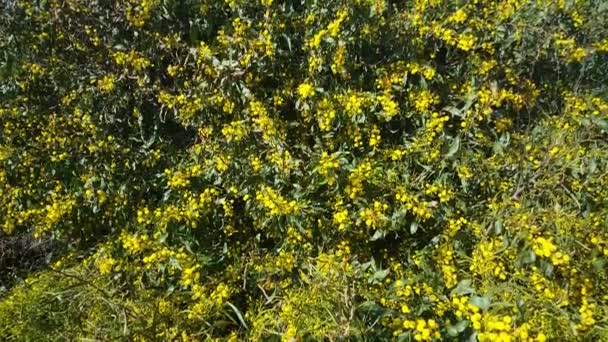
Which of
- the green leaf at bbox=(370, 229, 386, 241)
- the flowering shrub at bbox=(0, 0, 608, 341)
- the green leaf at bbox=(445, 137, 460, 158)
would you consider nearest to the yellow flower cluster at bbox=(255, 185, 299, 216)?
the flowering shrub at bbox=(0, 0, 608, 341)

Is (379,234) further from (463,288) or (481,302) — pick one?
(481,302)

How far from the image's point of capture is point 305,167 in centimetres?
243

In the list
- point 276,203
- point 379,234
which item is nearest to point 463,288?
point 379,234

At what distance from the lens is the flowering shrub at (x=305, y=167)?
6.70 ft

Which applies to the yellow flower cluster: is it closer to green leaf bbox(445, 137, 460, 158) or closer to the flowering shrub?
the flowering shrub

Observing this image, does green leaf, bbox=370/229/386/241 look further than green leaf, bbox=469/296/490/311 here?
Yes

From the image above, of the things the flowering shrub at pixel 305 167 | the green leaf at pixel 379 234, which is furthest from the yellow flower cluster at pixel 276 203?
the green leaf at pixel 379 234

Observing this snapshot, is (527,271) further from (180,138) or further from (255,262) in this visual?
(180,138)

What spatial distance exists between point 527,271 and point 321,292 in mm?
816

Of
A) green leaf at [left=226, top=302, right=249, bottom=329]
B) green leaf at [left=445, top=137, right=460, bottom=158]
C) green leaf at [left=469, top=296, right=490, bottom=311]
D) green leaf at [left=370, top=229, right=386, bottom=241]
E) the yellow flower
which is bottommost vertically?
green leaf at [left=226, top=302, right=249, bottom=329]

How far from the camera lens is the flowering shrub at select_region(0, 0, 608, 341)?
2.04 meters

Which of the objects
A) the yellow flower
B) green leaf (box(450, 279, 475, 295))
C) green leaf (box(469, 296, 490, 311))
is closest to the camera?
green leaf (box(469, 296, 490, 311))

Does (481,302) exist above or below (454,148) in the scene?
below

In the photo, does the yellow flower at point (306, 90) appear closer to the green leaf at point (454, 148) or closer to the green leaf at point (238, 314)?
the green leaf at point (454, 148)
